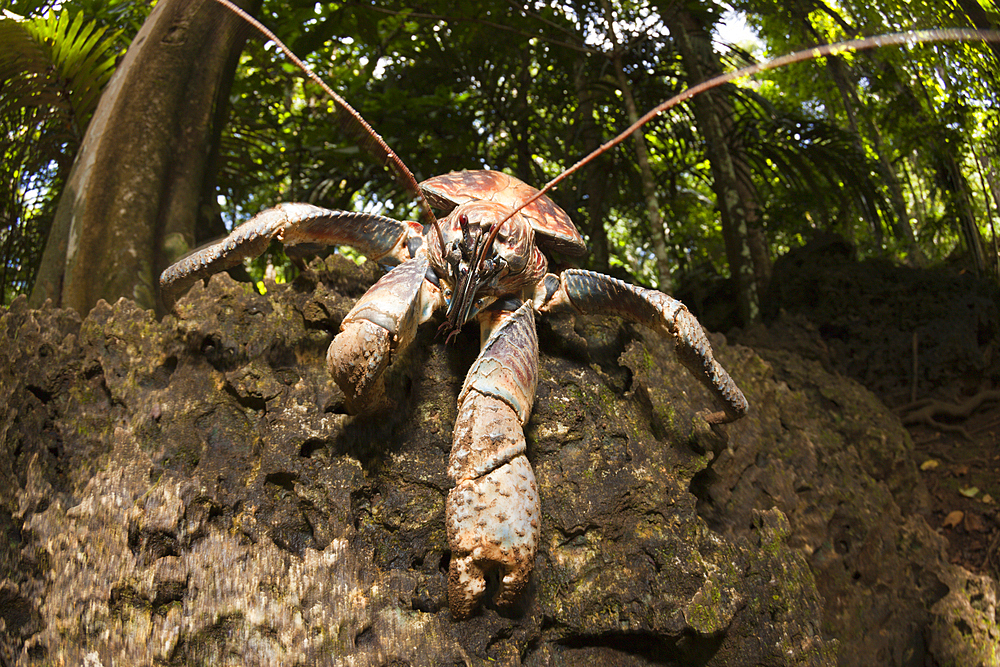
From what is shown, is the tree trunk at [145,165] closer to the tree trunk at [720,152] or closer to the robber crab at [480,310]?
the robber crab at [480,310]

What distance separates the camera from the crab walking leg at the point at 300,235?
2.24 m

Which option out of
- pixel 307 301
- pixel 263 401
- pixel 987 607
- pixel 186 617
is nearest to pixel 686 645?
pixel 186 617

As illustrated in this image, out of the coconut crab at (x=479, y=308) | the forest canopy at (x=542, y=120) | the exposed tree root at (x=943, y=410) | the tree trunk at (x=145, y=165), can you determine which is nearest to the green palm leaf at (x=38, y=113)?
the forest canopy at (x=542, y=120)

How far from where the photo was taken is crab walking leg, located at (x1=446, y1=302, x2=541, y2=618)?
1.47m

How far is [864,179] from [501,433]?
5137mm

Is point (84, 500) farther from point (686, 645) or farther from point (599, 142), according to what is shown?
point (599, 142)

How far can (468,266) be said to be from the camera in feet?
6.13

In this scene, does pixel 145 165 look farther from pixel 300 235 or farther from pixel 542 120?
pixel 542 120

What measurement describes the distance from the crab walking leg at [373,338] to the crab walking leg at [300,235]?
18.1 inches

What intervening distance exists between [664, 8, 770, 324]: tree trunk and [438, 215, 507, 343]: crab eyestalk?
12.7 ft

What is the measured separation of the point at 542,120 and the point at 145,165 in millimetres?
4187

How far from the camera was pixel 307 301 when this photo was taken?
2.28 meters

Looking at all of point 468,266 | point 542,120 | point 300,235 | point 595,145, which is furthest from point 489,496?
point 542,120

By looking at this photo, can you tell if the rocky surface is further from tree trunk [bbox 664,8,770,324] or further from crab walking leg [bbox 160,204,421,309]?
tree trunk [bbox 664,8,770,324]
